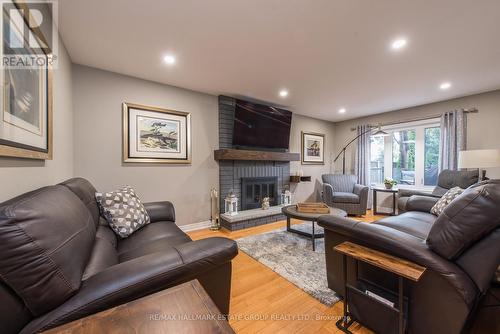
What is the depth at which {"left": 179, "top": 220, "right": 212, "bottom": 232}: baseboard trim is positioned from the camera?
3.25 meters

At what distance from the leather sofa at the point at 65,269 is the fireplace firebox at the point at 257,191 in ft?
8.71

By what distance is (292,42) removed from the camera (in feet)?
6.58

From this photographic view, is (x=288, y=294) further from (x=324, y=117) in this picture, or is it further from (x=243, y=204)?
(x=324, y=117)

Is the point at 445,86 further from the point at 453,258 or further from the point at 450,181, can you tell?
the point at 453,258

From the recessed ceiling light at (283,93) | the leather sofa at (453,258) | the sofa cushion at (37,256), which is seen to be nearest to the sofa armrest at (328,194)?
the recessed ceiling light at (283,93)

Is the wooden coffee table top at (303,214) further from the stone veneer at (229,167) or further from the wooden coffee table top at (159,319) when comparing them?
the wooden coffee table top at (159,319)

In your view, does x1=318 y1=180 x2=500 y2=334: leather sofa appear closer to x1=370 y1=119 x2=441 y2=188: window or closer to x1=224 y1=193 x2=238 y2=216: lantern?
x1=224 y1=193 x2=238 y2=216: lantern

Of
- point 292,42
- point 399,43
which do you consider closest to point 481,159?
point 399,43

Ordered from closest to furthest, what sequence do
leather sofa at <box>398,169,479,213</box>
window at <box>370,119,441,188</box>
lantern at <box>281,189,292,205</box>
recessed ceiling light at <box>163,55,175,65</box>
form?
Result: recessed ceiling light at <box>163,55,175,65</box>
leather sofa at <box>398,169,479,213</box>
window at <box>370,119,441,188</box>
lantern at <box>281,189,292,205</box>

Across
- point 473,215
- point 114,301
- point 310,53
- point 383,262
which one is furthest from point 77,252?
point 310,53

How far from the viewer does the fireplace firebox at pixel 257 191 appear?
382 centimetres

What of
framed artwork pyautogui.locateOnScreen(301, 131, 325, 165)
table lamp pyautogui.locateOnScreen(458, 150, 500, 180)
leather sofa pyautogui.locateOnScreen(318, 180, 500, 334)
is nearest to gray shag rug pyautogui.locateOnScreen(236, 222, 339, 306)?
leather sofa pyautogui.locateOnScreen(318, 180, 500, 334)

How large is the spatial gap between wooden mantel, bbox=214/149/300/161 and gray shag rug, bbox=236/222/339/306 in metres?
1.35

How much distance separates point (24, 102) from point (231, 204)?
2.69 metres
